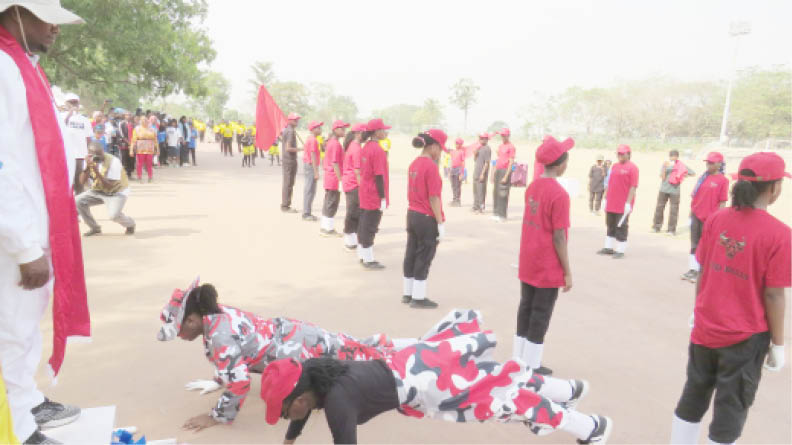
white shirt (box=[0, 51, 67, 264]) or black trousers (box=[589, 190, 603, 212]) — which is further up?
white shirt (box=[0, 51, 67, 264])

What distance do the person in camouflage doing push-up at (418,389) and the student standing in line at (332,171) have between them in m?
6.18

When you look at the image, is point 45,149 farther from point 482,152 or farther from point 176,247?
point 482,152

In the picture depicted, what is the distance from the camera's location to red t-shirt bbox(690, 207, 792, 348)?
260 cm

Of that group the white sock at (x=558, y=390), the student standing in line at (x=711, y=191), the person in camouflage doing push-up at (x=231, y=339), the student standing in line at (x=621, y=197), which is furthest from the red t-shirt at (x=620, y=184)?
the person in camouflage doing push-up at (x=231, y=339)

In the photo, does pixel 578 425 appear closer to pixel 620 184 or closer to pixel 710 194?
pixel 710 194

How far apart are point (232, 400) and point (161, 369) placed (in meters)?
1.18

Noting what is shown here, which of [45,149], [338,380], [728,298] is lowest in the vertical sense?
[338,380]

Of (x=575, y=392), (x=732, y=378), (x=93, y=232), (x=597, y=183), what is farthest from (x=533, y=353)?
(x=597, y=183)

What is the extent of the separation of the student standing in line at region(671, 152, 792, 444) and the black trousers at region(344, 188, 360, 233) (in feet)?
18.6

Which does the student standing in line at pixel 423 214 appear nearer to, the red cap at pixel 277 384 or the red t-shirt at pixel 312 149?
the red cap at pixel 277 384

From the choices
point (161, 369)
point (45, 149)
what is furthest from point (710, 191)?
point (45, 149)

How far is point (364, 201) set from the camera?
710 centimetres

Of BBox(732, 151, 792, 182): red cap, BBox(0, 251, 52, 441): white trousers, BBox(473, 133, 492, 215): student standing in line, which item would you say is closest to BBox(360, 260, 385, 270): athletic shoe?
BBox(0, 251, 52, 441): white trousers

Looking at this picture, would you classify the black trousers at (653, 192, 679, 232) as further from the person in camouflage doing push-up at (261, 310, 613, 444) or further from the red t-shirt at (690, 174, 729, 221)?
the person in camouflage doing push-up at (261, 310, 613, 444)
